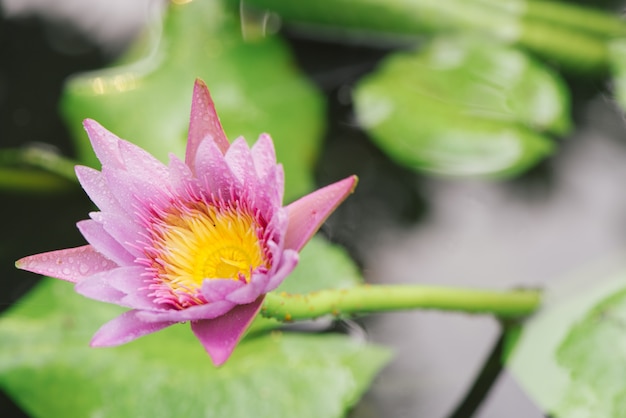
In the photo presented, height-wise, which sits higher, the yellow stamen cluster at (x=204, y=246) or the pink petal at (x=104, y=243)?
the pink petal at (x=104, y=243)

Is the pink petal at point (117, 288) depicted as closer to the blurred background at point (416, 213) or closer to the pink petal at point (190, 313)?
the pink petal at point (190, 313)

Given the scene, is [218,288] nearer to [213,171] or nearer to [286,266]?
[286,266]

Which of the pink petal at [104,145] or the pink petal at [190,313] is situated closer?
the pink petal at [190,313]

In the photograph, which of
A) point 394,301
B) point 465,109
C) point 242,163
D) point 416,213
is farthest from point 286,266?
point 465,109

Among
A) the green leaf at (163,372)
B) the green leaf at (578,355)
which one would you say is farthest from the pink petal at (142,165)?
the green leaf at (578,355)

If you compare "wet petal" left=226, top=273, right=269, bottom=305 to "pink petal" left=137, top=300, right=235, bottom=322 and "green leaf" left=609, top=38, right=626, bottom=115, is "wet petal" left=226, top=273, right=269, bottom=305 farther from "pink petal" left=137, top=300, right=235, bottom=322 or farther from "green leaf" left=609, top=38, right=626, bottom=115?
"green leaf" left=609, top=38, right=626, bottom=115

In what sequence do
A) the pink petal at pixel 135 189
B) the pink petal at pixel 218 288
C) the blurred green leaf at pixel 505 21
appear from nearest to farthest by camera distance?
the pink petal at pixel 218 288
the pink petal at pixel 135 189
the blurred green leaf at pixel 505 21

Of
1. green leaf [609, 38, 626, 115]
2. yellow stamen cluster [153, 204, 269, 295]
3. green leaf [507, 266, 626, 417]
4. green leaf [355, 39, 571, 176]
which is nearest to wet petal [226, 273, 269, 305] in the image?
yellow stamen cluster [153, 204, 269, 295]

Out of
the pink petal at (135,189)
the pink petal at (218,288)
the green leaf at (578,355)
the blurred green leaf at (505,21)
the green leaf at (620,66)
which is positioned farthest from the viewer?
the blurred green leaf at (505,21)
